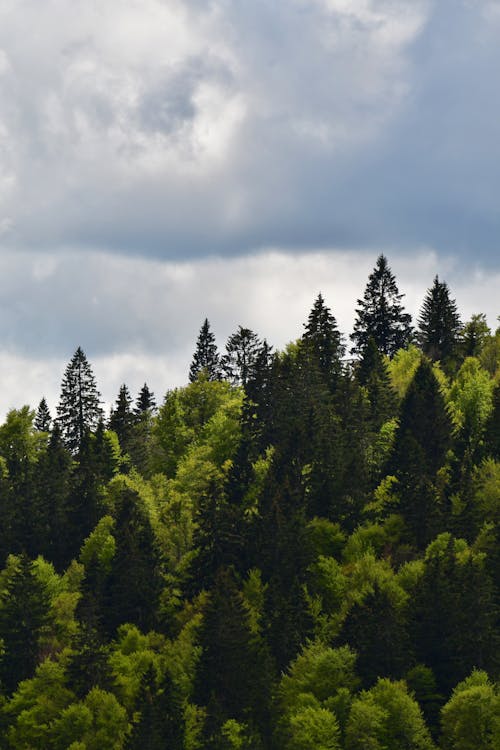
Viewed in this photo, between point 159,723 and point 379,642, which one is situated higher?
point 379,642

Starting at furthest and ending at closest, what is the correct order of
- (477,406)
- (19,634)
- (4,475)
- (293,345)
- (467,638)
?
(293,345) → (4,475) → (477,406) → (19,634) → (467,638)

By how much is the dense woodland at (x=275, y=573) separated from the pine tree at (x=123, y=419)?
7.62 m

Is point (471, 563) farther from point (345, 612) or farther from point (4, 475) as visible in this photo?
point (4, 475)

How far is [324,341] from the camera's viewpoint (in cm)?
13900

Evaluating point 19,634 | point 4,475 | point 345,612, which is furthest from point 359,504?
point 4,475

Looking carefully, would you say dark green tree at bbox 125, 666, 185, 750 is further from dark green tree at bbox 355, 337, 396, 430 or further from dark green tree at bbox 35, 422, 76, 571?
dark green tree at bbox 355, 337, 396, 430

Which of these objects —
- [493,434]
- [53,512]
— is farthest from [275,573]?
[53,512]

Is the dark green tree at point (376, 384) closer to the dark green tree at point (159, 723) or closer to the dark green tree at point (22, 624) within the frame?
the dark green tree at point (22, 624)

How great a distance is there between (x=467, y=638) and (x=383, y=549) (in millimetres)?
18522

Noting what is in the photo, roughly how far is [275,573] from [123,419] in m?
61.9

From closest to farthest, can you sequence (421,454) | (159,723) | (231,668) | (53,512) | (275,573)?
(159,723) < (231,668) < (275,573) < (421,454) < (53,512)

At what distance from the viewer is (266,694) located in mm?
80438

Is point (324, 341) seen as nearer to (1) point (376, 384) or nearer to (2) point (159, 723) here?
(1) point (376, 384)

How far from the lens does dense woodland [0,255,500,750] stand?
3115 inches
